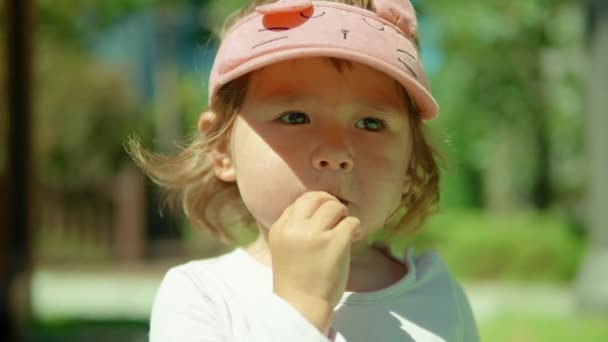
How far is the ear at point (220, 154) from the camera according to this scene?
183 cm

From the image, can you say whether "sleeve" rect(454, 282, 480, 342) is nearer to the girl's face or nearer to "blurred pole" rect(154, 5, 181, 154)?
the girl's face

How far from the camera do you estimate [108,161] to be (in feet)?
68.7

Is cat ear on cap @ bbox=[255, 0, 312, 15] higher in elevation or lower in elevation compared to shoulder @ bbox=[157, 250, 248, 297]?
higher

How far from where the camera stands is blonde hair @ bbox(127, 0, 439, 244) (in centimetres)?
179

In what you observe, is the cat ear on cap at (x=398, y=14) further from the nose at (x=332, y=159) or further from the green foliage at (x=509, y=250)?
the green foliage at (x=509, y=250)

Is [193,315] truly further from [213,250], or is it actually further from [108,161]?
[108,161]


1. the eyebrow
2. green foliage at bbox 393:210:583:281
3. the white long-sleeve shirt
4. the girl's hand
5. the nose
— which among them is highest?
the eyebrow

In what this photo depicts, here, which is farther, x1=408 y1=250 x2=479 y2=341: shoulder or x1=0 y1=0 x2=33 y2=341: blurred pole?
x1=0 y1=0 x2=33 y2=341: blurred pole

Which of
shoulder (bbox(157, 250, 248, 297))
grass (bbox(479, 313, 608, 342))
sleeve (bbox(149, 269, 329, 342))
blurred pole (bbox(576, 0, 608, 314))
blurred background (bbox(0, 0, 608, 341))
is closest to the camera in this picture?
sleeve (bbox(149, 269, 329, 342))

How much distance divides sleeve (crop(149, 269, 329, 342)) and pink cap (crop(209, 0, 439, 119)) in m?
0.36

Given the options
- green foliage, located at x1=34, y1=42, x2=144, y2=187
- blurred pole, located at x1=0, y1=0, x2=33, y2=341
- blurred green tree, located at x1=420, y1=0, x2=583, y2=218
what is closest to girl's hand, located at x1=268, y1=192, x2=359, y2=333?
blurred pole, located at x1=0, y1=0, x2=33, y2=341

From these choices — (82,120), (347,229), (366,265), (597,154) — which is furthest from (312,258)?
(82,120)

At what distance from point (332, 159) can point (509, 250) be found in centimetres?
1159

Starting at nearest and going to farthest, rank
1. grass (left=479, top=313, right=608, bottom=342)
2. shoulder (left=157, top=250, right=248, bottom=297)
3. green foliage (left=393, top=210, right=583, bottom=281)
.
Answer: shoulder (left=157, top=250, right=248, bottom=297) < grass (left=479, top=313, right=608, bottom=342) < green foliage (left=393, top=210, right=583, bottom=281)
